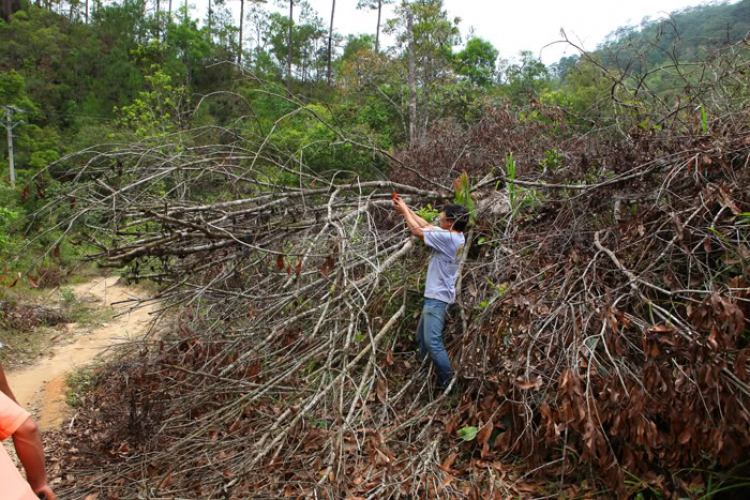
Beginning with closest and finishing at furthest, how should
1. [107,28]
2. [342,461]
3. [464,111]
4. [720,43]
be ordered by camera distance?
[342,461]
[720,43]
[464,111]
[107,28]

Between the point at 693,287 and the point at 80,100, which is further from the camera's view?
the point at 80,100

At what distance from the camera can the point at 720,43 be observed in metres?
5.19

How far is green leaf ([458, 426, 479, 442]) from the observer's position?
3441mm

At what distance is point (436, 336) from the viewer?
389 centimetres

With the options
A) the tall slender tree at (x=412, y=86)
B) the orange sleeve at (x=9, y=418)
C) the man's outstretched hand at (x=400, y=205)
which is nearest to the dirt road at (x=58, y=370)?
the man's outstretched hand at (x=400, y=205)

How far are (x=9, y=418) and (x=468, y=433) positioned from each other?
2.79 meters

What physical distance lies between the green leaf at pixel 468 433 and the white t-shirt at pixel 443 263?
992 mm

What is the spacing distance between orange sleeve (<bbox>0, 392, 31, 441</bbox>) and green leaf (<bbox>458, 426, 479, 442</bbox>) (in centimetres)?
271

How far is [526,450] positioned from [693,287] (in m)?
1.53

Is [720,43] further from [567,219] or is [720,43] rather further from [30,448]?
[30,448]

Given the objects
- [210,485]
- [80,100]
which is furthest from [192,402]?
[80,100]

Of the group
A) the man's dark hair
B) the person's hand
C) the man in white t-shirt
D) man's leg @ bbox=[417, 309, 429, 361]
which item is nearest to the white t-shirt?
the man in white t-shirt

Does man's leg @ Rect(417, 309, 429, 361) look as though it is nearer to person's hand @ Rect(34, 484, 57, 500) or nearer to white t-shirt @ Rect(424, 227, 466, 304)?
white t-shirt @ Rect(424, 227, 466, 304)

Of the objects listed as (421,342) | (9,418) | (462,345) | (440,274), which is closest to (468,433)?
(462,345)
